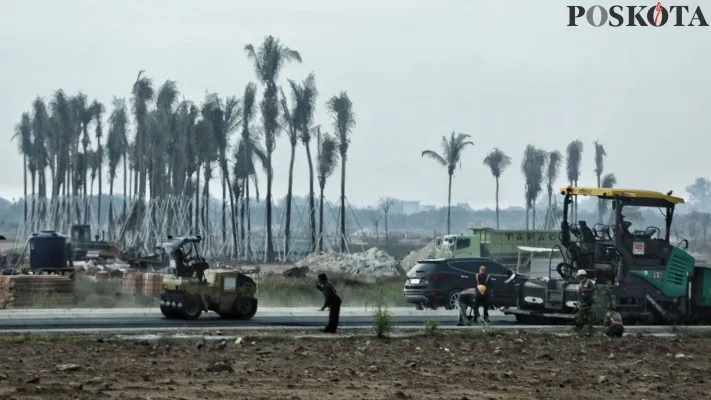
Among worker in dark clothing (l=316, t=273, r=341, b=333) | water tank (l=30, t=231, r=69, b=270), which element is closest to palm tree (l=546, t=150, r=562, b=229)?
water tank (l=30, t=231, r=69, b=270)

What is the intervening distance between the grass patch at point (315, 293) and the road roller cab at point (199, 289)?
807 centimetres

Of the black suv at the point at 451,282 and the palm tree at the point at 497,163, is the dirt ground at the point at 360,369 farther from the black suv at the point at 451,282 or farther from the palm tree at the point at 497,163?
the palm tree at the point at 497,163

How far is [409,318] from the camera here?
32.3 meters

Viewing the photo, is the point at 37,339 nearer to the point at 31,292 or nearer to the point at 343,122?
the point at 31,292

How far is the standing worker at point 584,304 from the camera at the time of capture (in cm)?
2528

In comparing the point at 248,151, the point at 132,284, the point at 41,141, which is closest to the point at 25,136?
the point at 41,141

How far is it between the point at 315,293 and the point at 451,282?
11.9 meters

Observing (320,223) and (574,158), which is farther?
(574,158)

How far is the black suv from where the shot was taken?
35500 millimetres

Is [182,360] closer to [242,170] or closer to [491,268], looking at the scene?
[491,268]

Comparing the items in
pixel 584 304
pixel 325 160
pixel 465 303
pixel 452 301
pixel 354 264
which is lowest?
pixel 452 301

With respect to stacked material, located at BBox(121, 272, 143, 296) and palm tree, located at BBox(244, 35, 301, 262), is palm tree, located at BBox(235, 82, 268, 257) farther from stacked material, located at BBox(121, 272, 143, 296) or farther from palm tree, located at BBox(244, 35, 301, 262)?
stacked material, located at BBox(121, 272, 143, 296)

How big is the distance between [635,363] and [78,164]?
8916cm

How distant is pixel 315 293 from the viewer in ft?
154
